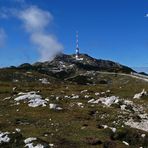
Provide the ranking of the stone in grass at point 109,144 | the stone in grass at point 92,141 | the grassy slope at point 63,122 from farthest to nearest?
the grassy slope at point 63,122 < the stone in grass at point 92,141 < the stone in grass at point 109,144

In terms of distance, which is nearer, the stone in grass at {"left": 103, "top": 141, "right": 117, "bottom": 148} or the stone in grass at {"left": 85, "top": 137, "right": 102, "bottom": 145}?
the stone in grass at {"left": 103, "top": 141, "right": 117, "bottom": 148}

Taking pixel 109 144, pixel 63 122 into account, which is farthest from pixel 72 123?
pixel 109 144

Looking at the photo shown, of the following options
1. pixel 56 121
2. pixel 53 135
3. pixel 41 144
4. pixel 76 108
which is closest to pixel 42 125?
pixel 56 121

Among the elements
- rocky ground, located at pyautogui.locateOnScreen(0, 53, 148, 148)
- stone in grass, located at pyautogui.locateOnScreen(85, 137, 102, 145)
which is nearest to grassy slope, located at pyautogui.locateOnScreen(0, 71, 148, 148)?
rocky ground, located at pyautogui.locateOnScreen(0, 53, 148, 148)

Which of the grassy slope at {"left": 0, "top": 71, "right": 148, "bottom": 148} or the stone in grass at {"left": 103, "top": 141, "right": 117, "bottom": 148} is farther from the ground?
the grassy slope at {"left": 0, "top": 71, "right": 148, "bottom": 148}

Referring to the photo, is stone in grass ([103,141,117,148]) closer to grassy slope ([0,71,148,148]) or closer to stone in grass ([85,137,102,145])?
grassy slope ([0,71,148,148])

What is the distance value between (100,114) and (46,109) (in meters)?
7.50

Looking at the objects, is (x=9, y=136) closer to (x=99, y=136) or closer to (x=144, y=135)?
(x=99, y=136)

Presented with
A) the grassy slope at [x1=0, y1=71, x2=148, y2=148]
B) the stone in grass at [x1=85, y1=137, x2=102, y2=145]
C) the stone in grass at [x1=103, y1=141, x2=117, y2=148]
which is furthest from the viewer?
the grassy slope at [x1=0, y1=71, x2=148, y2=148]

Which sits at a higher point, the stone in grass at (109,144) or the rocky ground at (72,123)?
the rocky ground at (72,123)

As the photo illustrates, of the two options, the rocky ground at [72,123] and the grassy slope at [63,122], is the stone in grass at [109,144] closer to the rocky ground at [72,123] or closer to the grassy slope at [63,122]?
the rocky ground at [72,123]

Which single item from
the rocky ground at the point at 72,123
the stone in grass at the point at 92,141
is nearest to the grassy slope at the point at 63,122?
the rocky ground at the point at 72,123

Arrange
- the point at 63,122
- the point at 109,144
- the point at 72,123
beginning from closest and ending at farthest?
the point at 109,144 < the point at 72,123 < the point at 63,122

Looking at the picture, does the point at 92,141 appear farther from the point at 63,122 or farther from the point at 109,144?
the point at 63,122
